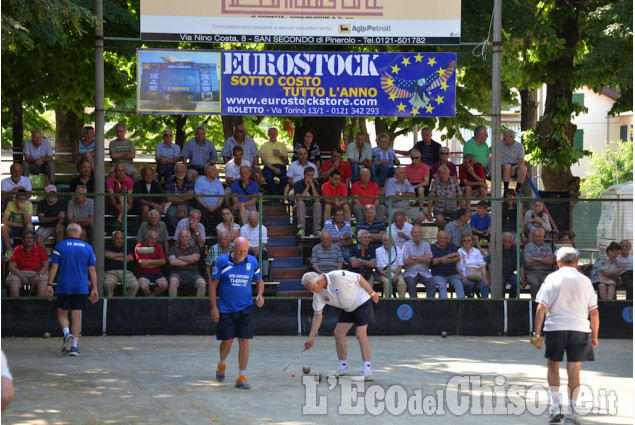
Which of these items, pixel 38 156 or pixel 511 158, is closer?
pixel 38 156

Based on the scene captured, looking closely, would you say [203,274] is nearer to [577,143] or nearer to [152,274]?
[152,274]

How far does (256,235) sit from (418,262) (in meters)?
2.88

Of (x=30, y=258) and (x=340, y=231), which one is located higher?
(x=340, y=231)

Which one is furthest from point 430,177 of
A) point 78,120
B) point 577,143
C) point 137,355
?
point 577,143

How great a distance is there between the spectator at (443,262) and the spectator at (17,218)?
6932mm

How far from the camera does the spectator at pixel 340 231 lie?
56.2ft

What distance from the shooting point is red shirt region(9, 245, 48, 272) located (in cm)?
1627

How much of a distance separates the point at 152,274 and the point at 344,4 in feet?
19.4

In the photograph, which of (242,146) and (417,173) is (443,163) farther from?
(242,146)

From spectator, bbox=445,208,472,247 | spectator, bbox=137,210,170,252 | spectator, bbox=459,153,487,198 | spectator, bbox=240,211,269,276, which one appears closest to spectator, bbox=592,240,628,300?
spectator, bbox=445,208,472,247

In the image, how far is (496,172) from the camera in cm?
1808

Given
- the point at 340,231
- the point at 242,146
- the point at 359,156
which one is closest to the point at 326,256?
the point at 340,231

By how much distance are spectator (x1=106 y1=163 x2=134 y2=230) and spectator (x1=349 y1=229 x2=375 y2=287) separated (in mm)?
4001

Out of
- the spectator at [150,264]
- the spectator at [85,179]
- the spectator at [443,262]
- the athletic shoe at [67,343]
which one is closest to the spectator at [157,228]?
the spectator at [150,264]
